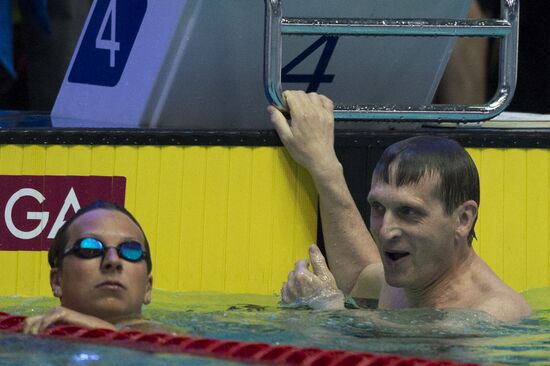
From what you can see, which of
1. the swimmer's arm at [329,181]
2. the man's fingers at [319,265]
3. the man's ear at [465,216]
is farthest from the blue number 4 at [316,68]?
the man's ear at [465,216]

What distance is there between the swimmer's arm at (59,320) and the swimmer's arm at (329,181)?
1.28 metres

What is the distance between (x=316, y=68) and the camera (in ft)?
16.5

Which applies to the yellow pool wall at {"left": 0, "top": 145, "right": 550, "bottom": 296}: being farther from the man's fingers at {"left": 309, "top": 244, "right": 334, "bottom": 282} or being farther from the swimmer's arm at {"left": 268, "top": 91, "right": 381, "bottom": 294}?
the man's fingers at {"left": 309, "top": 244, "right": 334, "bottom": 282}

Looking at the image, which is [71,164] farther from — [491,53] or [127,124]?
[491,53]

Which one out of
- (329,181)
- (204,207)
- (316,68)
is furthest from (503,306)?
(316,68)

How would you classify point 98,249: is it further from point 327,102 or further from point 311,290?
point 327,102

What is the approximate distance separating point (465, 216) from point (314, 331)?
589 millimetres

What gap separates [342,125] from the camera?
16.8ft

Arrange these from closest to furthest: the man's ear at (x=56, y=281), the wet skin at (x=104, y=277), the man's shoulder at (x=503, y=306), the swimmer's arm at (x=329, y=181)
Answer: the wet skin at (x=104, y=277), the man's ear at (x=56, y=281), the man's shoulder at (x=503, y=306), the swimmer's arm at (x=329, y=181)

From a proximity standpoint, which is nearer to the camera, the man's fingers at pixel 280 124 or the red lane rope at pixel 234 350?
the red lane rope at pixel 234 350

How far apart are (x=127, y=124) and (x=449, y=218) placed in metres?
1.49

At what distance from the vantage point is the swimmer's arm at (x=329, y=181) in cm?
465

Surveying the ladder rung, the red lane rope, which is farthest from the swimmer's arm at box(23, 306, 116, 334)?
the ladder rung

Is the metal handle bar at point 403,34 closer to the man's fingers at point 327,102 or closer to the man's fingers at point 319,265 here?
the man's fingers at point 327,102
